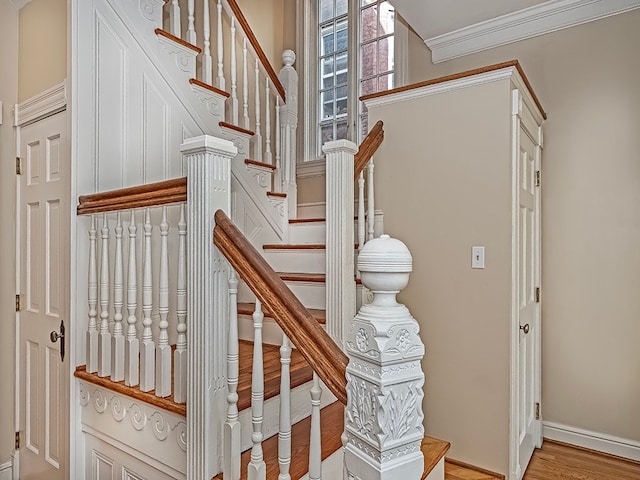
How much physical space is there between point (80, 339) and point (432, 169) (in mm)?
1928

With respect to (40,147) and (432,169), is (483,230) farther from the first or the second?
(40,147)

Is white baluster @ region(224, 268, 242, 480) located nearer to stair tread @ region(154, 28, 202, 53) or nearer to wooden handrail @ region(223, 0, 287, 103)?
stair tread @ region(154, 28, 202, 53)

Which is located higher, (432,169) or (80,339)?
(432,169)

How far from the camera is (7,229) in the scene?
8.21 feet

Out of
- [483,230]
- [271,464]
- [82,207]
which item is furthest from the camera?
[483,230]

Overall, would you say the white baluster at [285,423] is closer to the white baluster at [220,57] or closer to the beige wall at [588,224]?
the beige wall at [588,224]

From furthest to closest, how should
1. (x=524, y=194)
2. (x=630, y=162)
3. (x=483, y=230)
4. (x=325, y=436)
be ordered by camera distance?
(x=630, y=162)
(x=524, y=194)
(x=483, y=230)
(x=325, y=436)

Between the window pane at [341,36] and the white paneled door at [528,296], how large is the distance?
196cm

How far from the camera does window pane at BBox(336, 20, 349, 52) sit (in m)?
3.78

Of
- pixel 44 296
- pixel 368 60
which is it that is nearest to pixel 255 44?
pixel 368 60

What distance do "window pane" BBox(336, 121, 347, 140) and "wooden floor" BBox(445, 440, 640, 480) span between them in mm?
2638

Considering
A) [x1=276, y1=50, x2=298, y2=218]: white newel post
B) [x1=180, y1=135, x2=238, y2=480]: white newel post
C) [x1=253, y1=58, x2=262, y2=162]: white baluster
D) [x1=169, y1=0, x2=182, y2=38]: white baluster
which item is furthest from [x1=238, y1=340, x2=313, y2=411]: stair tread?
[x1=169, y1=0, x2=182, y2=38]: white baluster

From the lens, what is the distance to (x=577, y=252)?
2637mm

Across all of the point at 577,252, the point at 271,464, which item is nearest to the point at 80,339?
the point at 271,464
